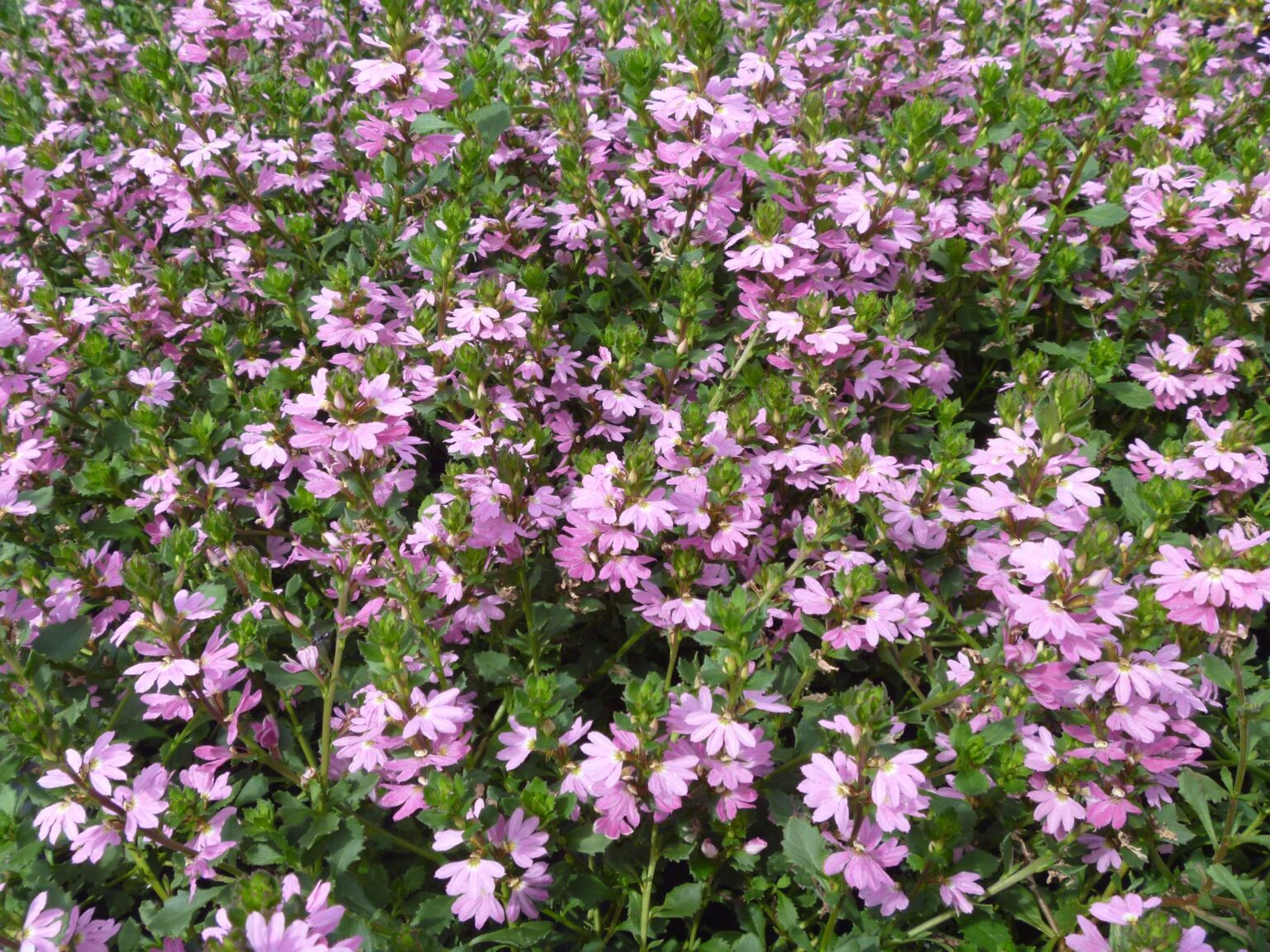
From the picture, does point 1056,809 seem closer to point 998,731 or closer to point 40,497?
point 998,731

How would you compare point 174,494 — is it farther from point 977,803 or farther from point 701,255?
point 977,803

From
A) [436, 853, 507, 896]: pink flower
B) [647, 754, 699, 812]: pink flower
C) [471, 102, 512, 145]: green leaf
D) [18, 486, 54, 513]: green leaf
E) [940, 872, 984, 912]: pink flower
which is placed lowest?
[940, 872, 984, 912]: pink flower

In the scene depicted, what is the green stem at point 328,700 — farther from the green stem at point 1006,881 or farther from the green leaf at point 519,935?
the green stem at point 1006,881

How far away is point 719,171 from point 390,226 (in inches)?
49.7

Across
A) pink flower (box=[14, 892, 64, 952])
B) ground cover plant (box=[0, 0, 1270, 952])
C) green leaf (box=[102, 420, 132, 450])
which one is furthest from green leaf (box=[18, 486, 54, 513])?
pink flower (box=[14, 892, 64, 952])

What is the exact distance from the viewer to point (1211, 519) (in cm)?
306

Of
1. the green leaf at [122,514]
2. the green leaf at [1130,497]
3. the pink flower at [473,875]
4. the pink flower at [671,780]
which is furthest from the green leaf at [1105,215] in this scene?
the green leaf at [122,514]

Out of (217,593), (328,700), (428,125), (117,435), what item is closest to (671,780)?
(328,700)

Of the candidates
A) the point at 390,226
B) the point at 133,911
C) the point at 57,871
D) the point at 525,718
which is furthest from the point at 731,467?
the point at 133,911

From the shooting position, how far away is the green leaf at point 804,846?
82.3 inches

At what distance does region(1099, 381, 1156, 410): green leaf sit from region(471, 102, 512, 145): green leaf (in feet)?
7.82

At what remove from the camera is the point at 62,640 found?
93.5 inches

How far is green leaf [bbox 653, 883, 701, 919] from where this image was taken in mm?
2211

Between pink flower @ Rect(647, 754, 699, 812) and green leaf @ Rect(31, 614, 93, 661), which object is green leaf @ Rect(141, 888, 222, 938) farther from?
pink flower @ Rect(647, 754, 699, 812)
